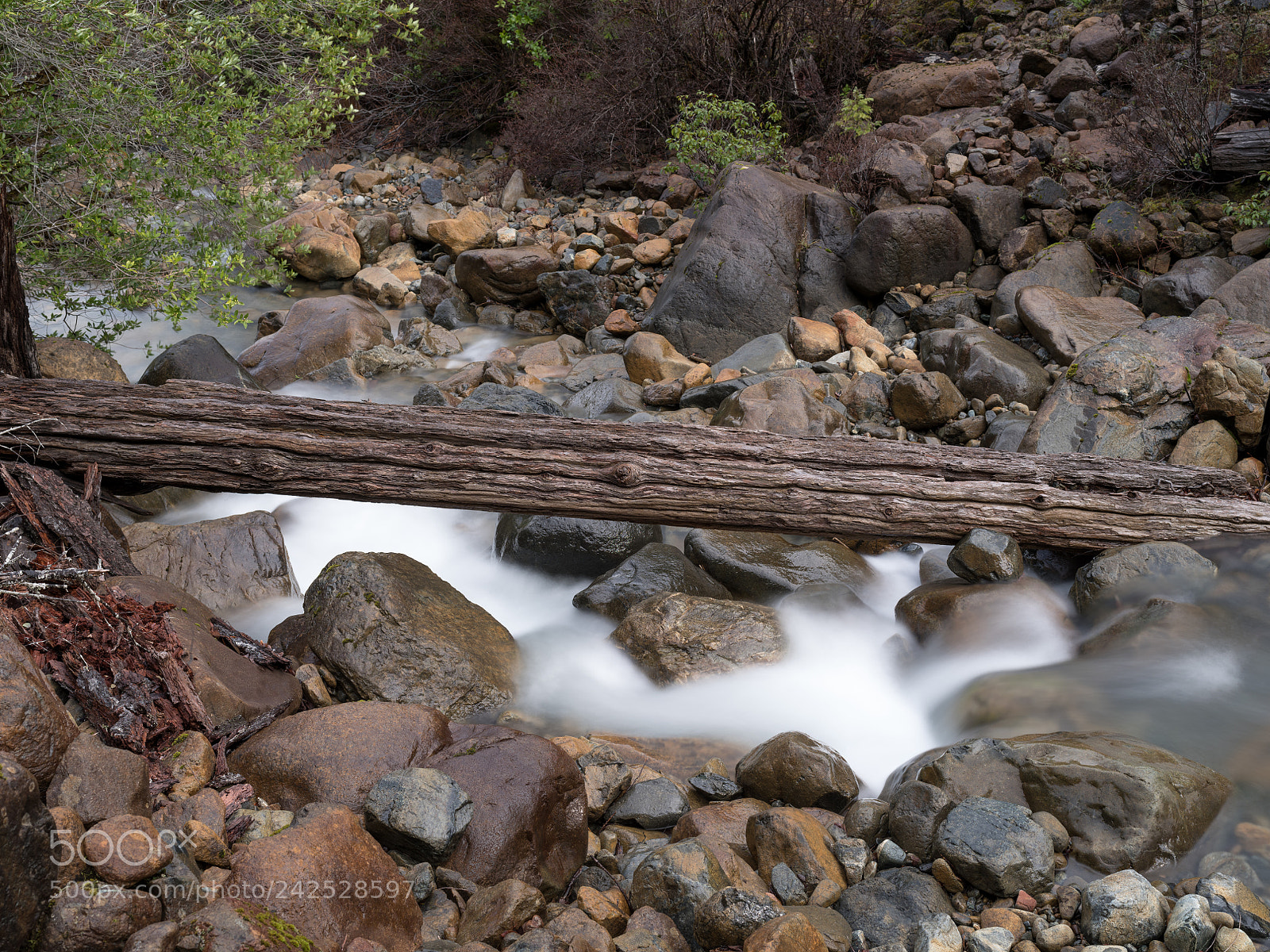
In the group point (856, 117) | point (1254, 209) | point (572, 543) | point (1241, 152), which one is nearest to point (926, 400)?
point (572, 543)

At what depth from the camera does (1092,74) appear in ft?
32.0

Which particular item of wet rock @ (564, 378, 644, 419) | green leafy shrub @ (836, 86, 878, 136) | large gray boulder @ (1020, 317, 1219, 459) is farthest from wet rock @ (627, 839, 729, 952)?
green leafy shrub @ (836, 86, 878, 136)

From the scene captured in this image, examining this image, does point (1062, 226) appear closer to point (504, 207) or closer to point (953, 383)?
point (953, 383)

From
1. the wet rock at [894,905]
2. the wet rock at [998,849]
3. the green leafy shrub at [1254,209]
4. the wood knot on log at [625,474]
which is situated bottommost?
the wet rock at [894,905]

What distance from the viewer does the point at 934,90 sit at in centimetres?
1063

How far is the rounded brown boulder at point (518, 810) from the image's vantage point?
2.83 metres

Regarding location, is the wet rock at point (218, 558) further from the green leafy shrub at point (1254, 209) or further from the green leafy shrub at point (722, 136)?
the green leafy shrub at point (1254, 209)

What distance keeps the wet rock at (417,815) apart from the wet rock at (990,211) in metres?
7.89

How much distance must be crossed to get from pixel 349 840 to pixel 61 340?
15.5 ft

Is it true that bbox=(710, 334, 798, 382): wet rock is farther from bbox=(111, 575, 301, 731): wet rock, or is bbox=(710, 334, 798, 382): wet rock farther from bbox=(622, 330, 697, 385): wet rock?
bbox=(111, 575, 301, 731): wet rock

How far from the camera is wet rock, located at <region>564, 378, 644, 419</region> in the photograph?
7.26m

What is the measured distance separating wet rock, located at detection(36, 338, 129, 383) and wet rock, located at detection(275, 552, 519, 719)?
95.0 inches

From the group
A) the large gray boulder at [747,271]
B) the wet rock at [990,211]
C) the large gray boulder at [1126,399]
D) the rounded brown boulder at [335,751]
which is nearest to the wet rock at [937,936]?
the rounded brown boulder at [335,751]

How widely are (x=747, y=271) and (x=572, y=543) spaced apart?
408cm
